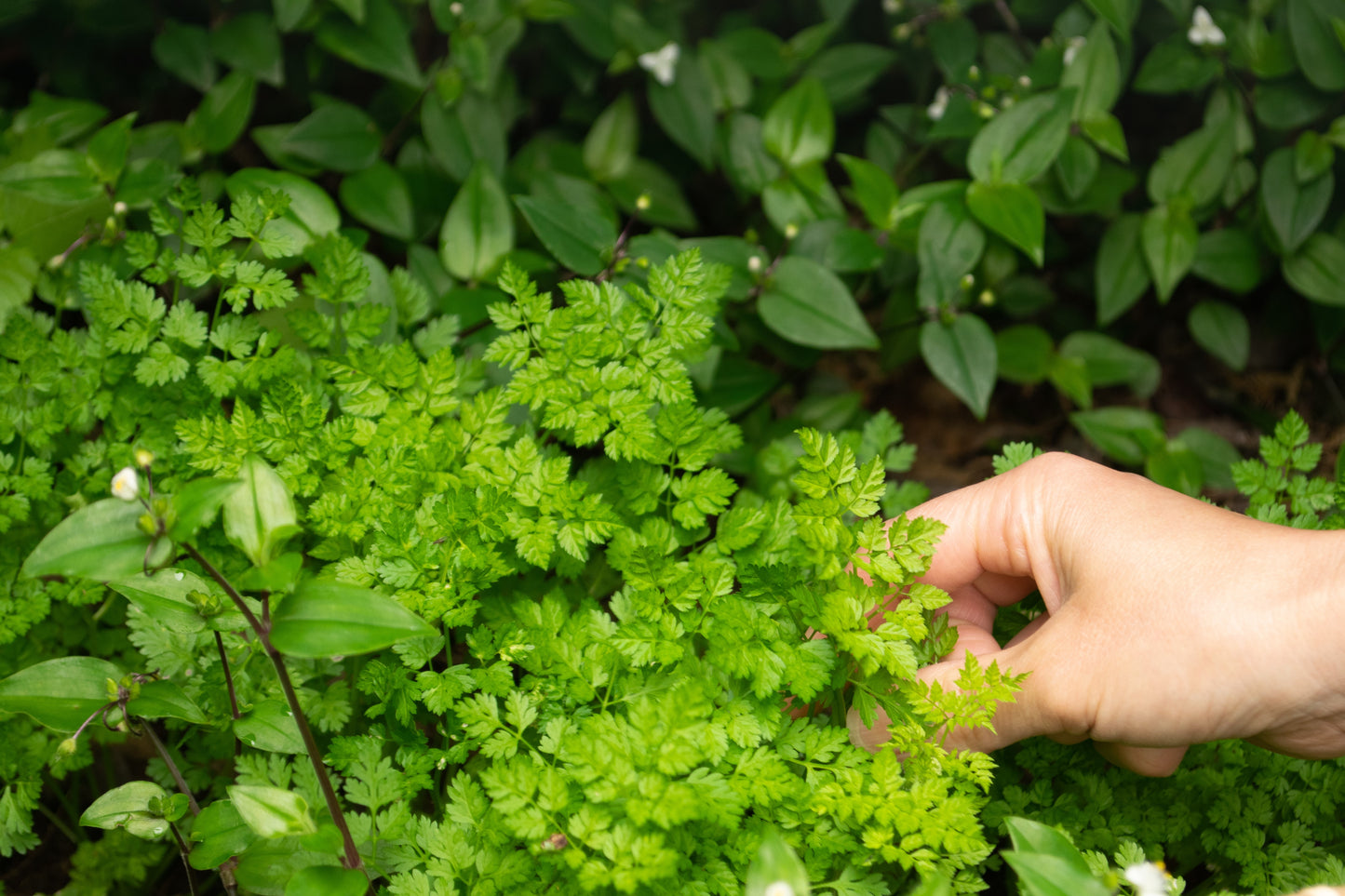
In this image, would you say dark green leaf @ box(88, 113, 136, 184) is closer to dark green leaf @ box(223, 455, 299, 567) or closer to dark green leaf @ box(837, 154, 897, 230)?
dark green leaf @ box(223, 455, 299, 567)

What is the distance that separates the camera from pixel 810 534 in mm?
1049

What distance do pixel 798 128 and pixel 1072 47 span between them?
704mm

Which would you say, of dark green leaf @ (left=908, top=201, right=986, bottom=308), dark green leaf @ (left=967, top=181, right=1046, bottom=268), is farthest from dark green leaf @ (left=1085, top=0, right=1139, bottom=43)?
dark green leaf @ (left=908, top=201, right=986, bottom=308)

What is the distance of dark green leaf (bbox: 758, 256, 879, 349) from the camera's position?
183 cm

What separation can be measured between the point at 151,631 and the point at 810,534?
0.87 m

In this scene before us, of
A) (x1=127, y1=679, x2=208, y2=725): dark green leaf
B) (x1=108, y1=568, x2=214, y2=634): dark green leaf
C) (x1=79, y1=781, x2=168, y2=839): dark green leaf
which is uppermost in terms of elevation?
(x1=108, y1=568, x2=214, y2=634): dark green leaf

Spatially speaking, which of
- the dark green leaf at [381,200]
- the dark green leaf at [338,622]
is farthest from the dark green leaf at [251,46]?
the dark green leaf at [338,622]

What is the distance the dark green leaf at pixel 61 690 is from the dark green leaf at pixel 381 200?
3.57ft

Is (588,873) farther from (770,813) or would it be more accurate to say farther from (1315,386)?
(1315,386)

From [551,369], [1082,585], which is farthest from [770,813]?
[551,369]

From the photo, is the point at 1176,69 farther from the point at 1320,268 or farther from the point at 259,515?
the point at 259,515

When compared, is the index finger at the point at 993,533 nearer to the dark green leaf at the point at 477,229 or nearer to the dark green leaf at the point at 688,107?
the dark green leaf at the point at 477,229

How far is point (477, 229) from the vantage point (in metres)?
1.86

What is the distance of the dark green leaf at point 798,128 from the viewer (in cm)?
208
